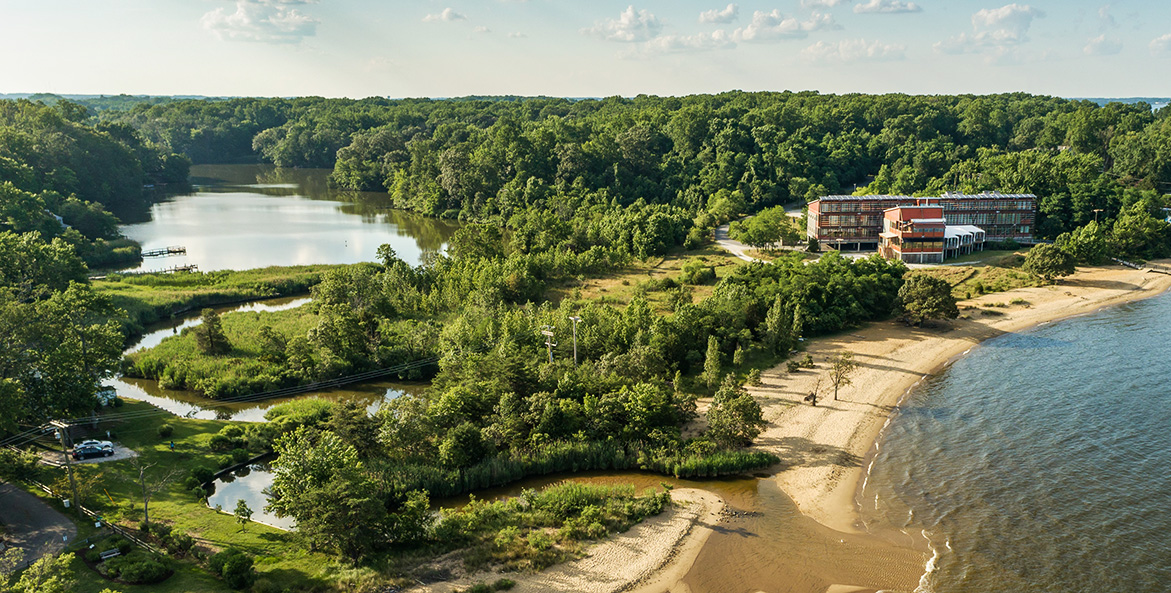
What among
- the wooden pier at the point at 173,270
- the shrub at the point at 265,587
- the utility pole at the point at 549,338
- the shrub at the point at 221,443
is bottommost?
the shrub at the point at 265,587

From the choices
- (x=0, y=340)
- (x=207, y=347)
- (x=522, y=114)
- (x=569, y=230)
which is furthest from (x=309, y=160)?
(x=0, y=340)

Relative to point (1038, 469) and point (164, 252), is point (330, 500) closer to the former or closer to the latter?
point (1038, 469)

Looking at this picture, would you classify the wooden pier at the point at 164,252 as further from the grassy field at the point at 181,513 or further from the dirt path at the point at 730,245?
the dirt path at the point at 730,245

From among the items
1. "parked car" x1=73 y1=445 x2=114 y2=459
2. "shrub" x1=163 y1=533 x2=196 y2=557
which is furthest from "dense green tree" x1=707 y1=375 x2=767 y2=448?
"parked car" x1=73 y1=445 x2=114 y2=459

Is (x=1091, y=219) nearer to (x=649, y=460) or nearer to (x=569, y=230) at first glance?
(x=569, y=230)

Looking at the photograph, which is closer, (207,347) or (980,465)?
(980,465)

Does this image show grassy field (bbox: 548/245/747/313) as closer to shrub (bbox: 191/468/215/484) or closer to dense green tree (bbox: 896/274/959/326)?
dense green tree (bbox: 896/274/959/326)

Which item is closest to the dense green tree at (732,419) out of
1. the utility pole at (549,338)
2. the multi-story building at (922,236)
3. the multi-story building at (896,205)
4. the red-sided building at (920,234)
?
the utility pole at (549,338)
